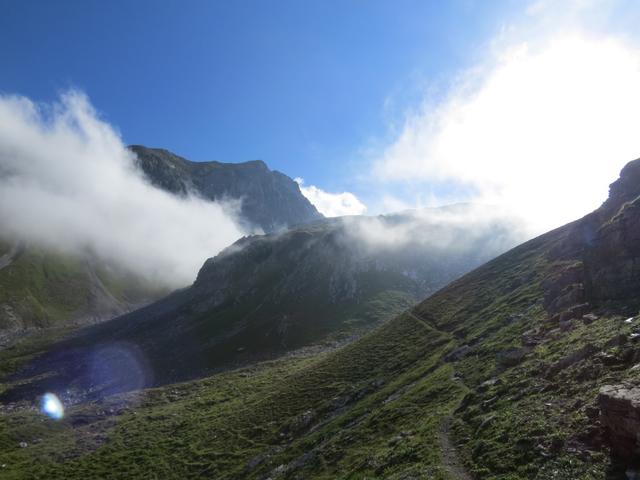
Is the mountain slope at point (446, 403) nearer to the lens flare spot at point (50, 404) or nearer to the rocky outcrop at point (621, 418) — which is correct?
the rocky outcrop at point (621, 418)

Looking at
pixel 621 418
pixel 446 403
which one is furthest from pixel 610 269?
pixel 621 418

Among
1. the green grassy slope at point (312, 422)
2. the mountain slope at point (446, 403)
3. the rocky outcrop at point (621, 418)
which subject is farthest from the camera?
the green grassy slope at point (312, 422)

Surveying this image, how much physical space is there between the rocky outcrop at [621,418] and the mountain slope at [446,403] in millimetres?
111

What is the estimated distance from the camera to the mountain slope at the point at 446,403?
25453 mm

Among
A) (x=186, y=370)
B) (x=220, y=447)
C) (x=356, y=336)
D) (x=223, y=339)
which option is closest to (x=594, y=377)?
(x=220, y=447)

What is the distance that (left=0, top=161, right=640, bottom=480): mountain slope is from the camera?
83.5ft

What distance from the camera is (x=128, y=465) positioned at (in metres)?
60.8

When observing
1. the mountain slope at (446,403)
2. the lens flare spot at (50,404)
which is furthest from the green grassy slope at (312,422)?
the lens flare spot at (50,404)

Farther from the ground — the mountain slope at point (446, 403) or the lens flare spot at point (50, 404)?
the lens flare spot at point (50, 404)

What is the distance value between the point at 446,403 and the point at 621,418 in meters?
21.5

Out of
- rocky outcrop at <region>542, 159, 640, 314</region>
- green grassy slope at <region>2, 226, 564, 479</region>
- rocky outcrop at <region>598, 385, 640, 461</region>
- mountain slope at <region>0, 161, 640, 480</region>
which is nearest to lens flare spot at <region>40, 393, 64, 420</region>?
green grassy slope at <region>2, 226, 564, 479</region>

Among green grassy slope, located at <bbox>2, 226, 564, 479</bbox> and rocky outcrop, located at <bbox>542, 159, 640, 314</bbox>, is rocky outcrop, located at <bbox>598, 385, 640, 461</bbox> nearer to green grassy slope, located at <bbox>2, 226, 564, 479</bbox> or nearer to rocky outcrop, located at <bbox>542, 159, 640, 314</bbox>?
green grassy slope, located at <bbox>2, 226, 564, 479</bbox>

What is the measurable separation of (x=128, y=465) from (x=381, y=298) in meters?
124

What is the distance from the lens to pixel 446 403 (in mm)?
39375
